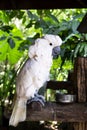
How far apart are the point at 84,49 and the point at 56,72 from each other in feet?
3.90

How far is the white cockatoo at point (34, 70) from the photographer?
1.56 m

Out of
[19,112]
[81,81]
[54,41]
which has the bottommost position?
[19,112]

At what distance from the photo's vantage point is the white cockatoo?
156 centimetres

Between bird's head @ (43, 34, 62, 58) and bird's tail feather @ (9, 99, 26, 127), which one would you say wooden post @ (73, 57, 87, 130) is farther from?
bird's tail feather @ (9, 99, 26, 127)

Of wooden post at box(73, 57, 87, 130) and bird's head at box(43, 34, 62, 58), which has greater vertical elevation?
bird's head at box(43, 34, 62, 58)

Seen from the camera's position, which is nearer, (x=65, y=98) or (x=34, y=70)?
(x=34, y=70)

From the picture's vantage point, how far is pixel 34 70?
5.10 feet

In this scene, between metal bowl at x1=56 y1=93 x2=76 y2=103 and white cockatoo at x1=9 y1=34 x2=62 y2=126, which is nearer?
white cockatoo at x1=9 y1=34 x2=62 y2=126

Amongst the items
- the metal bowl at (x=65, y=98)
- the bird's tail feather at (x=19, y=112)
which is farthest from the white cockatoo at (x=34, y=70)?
the metal bowl at (x=65, y=98)

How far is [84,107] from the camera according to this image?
1.69 metres

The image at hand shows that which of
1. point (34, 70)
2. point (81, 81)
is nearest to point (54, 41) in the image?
point (34, 70)

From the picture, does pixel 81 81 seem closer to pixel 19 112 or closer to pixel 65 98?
pixel 65 98

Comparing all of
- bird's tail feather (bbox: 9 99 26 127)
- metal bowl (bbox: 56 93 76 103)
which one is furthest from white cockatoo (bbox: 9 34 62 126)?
metal bowl (bbox: 56 93 76 103)
